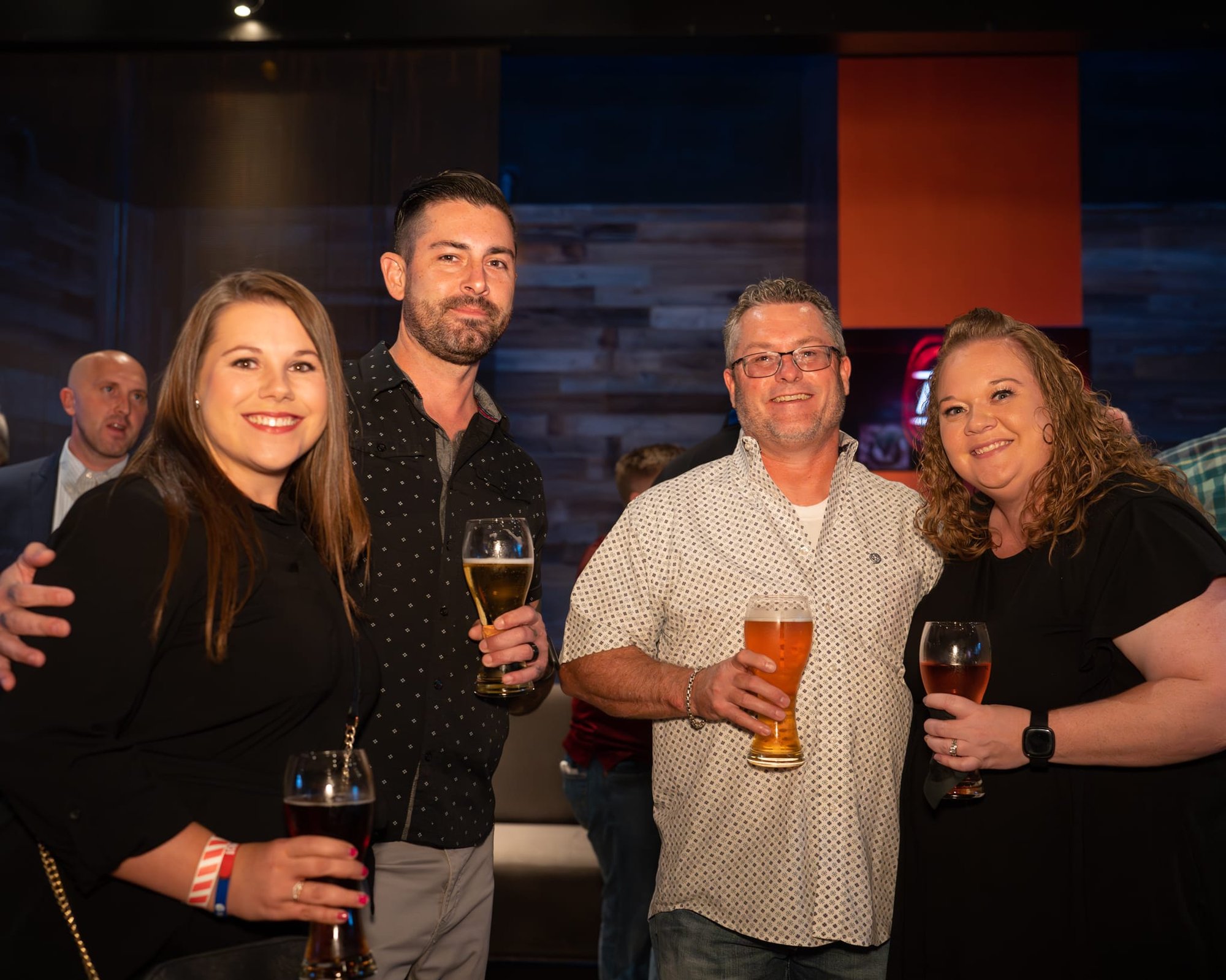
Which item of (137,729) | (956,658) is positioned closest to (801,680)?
(956,658)

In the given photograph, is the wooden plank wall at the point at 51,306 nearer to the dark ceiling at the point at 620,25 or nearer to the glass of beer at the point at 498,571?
the dark ceiling at the point at 620,25

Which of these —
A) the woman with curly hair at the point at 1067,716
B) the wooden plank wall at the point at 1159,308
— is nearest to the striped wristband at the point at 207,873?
the woman with curly hair at the point at 1067,716

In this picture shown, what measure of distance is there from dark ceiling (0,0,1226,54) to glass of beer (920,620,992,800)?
3543 mm

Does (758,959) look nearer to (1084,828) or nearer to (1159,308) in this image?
(1084,828)

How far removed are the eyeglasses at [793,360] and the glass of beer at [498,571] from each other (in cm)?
62

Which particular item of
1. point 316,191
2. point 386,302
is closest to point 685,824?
point 386,302

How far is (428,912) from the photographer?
1.95 m

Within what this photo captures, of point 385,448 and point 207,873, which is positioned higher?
point 385,448

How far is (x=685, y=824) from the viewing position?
201 cm

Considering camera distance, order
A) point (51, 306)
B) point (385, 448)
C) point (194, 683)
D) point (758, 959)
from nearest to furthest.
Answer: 1. point (194, 683)
2. point (758, 959)
3. point (385, 448)
4. point (51, 306)

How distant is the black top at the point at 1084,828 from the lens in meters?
1.75

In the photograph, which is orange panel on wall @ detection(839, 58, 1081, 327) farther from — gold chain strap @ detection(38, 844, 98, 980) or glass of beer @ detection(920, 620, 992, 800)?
gold chain strap @ detection(38, 844, 98, 980)

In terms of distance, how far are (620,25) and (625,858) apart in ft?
10.9

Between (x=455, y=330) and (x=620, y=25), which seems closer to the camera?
(x=455, y=330)
